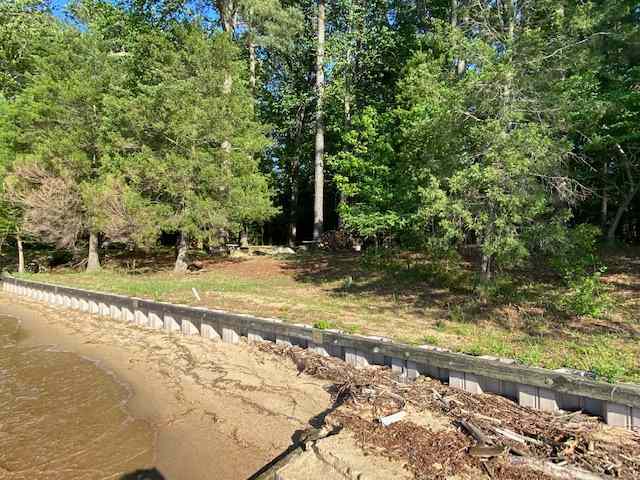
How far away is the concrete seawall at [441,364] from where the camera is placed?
3.79 m

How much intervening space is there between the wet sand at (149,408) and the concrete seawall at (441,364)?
0.38 m

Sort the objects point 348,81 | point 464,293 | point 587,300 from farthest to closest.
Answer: point 348,81 → point 464,293 → point 587,300

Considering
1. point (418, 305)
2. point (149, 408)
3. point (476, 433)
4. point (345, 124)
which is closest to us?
point (476, 433)

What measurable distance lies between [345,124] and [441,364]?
1615cm

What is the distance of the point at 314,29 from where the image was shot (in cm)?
2203

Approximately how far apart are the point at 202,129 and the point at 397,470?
1301 cm

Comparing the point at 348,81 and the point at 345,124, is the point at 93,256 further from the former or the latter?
the point at 348,81

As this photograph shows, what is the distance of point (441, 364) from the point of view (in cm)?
479

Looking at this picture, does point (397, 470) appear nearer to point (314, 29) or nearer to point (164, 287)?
point (164, 287)

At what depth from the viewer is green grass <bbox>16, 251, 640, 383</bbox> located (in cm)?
550

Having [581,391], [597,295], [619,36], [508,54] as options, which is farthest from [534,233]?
[619,36]

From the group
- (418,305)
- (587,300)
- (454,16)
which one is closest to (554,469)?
(587,300)

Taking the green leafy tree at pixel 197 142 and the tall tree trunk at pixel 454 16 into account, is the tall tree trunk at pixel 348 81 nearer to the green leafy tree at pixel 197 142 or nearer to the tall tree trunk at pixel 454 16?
the green leafy tree at pixel 197 142

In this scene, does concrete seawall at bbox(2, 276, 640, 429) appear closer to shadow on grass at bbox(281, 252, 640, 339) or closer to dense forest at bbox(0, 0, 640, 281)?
shadow on grass at bbox(281, 252, 640, 339)
